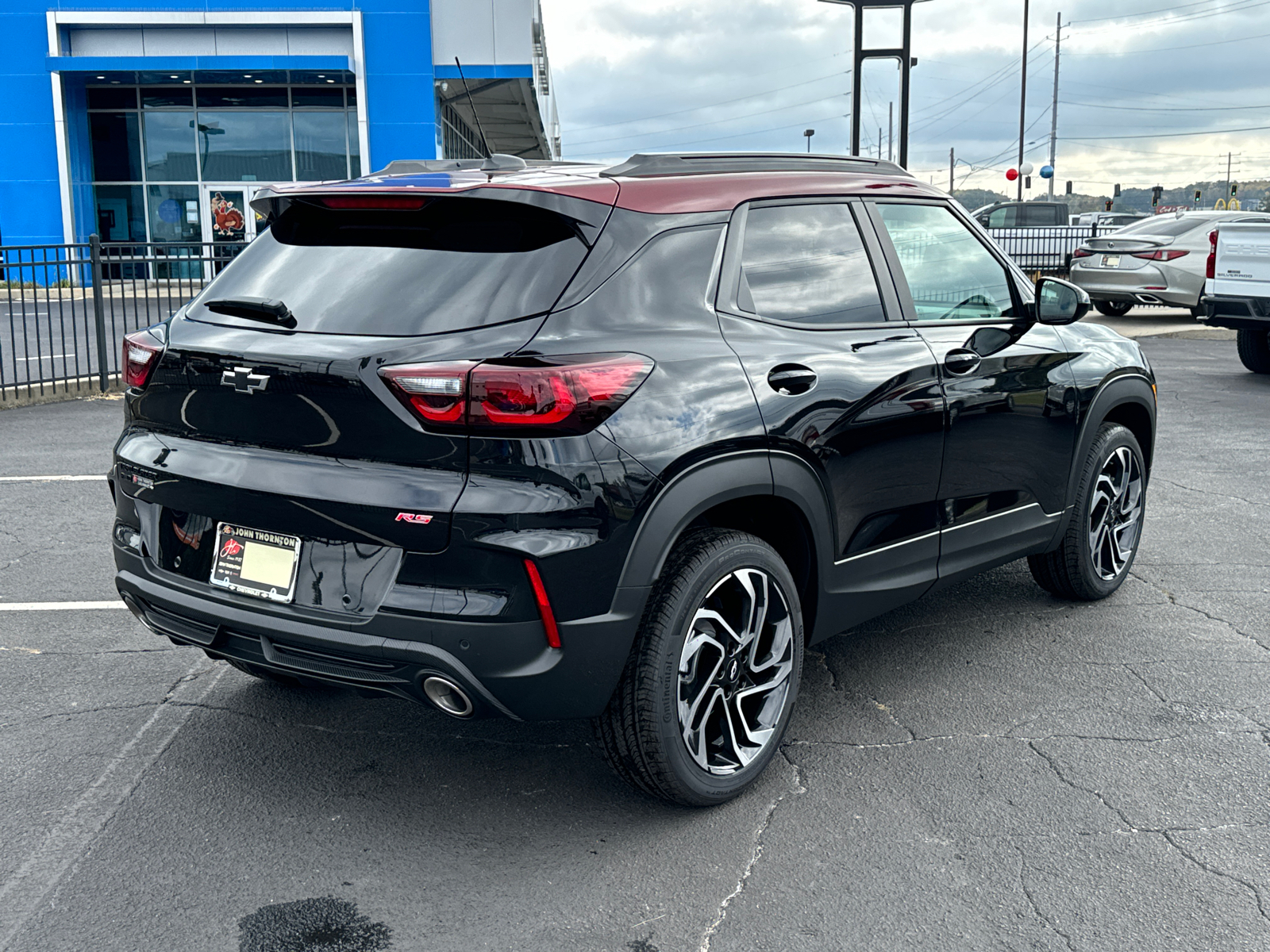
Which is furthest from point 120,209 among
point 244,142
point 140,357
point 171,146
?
point 140,357

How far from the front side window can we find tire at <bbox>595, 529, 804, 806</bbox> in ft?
4.21

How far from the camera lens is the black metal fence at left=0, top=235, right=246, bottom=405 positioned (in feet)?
38.4

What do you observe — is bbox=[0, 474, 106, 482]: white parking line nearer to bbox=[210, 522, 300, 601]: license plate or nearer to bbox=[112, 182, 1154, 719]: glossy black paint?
bbox=[112, 182, 1154, 719]: glossy black paint

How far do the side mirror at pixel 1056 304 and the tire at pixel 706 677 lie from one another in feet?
5.67

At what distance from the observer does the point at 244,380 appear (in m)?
3.17

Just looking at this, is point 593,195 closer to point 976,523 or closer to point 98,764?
point 976,523

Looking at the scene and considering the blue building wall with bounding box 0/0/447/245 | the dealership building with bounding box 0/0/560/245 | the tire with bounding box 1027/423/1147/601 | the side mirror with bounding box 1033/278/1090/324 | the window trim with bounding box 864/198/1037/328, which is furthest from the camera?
the blue building wall with bounding box 0/0/447/245

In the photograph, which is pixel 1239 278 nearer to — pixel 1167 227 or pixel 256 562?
pixel 1167 227

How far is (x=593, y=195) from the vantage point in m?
3.21

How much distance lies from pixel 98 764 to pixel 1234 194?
69074 millimetres

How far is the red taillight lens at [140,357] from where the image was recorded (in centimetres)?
347

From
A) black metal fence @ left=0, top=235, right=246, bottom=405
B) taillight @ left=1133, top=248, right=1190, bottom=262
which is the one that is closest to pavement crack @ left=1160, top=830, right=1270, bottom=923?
black metal fence @ left=0, top=235, right=246, bottom=405

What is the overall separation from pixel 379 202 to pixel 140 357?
0.88 meters

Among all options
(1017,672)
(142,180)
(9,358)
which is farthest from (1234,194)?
(1017,672)
